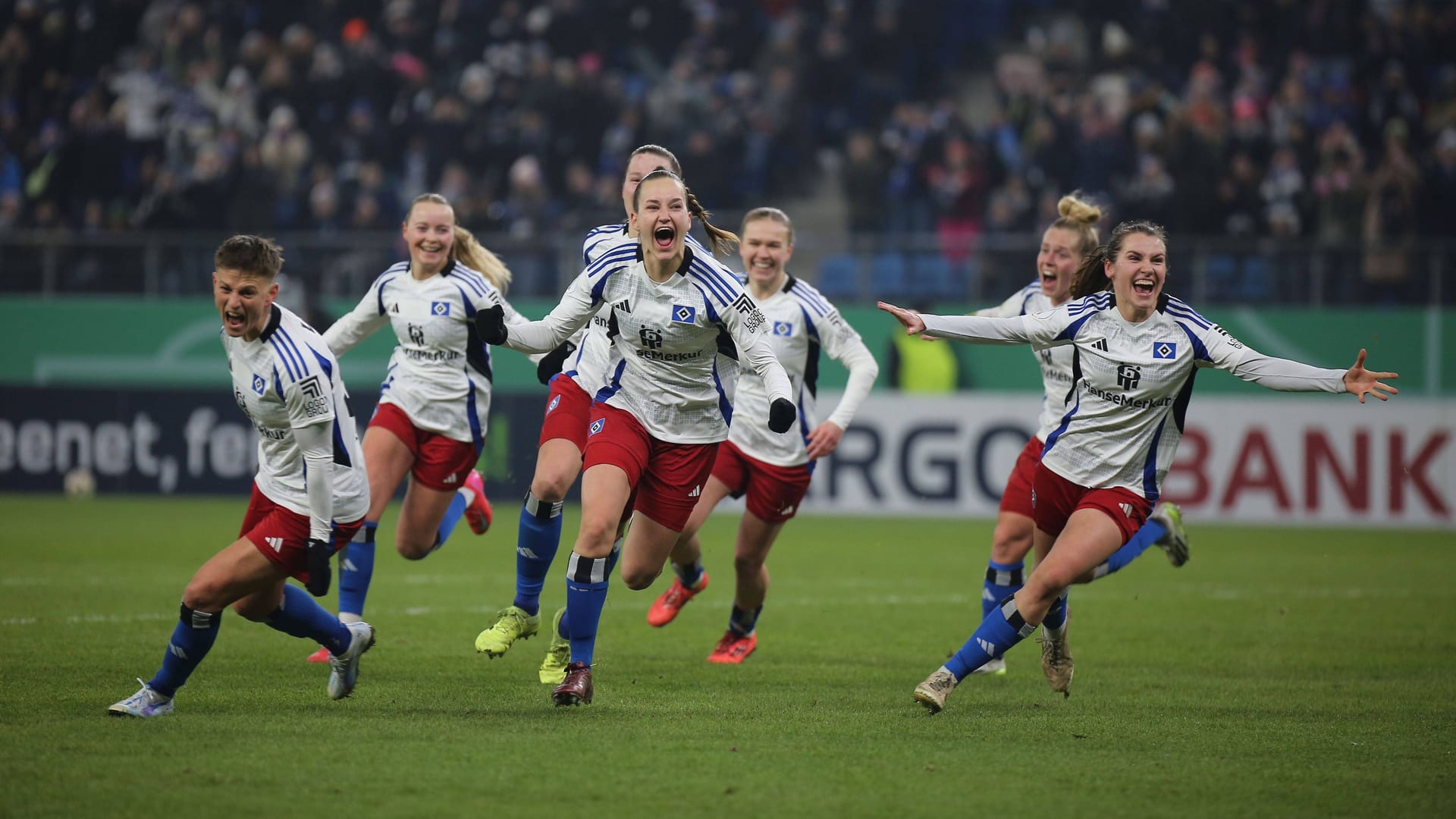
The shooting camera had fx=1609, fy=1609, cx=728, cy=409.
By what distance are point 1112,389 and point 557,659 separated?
291cm

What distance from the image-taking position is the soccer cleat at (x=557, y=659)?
300 inches

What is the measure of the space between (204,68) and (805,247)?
993 cm

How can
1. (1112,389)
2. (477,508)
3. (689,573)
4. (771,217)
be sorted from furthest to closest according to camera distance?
(477,508)
(689,573)
(771,217)
(1112,389)

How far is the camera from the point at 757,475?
368 inches

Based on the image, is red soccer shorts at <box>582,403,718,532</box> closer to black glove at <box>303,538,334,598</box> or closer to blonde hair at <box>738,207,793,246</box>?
black glove at <box>303,538,334,598</box>

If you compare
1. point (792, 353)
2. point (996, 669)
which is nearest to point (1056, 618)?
point (996, 669)

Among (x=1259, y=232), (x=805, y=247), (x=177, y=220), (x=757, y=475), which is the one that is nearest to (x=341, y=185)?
(x=177, y=220)

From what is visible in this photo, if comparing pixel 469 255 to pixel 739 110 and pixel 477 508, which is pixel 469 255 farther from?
pixel 739 110

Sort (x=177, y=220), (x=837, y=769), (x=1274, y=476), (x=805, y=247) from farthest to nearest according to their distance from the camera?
(x=177, y=220), (x=805, y=247), (x=1274, y=476), (x=837, y=769)

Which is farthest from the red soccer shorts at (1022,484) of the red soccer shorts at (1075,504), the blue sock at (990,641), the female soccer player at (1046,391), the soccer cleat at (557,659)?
the soccer cleat at (557,659)

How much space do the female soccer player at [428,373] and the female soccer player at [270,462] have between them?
238 centimetres

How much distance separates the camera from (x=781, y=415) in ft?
21.8

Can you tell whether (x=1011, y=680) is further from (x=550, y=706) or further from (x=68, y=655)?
(x=68, y=655)

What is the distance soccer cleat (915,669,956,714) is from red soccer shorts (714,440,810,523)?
2.18 meters
